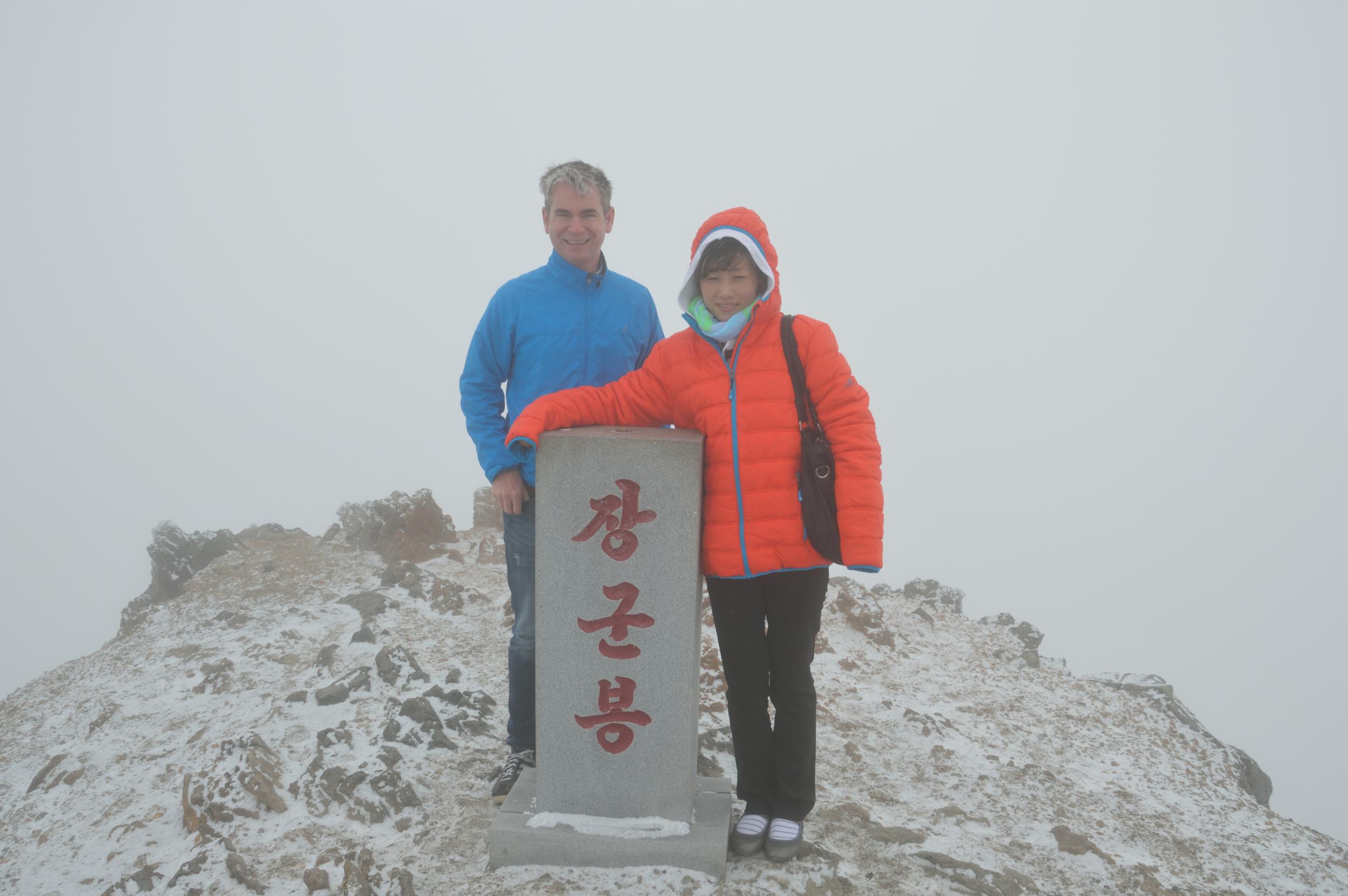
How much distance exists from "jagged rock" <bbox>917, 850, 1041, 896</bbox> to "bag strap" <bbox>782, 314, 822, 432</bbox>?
2.28 metres

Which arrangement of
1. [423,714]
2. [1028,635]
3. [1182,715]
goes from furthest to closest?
[1028,635], [1182,715], [423,714]

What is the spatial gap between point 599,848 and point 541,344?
2454 mm

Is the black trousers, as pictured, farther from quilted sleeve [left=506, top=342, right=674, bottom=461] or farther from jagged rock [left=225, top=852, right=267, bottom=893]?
jagged rock [left=225, top=852, right=267, bottom=893]

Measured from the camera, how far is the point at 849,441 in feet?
10.9

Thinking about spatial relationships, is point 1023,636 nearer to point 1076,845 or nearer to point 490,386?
point 1076,845

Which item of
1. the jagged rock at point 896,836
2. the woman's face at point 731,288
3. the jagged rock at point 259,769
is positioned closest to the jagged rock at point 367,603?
the jagged rock at point 259,769

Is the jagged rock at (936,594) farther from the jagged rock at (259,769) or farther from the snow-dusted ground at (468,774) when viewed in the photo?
the jagged rock at (259,769)

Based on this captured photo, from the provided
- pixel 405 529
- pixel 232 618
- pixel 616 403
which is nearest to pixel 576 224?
pixel 616 403

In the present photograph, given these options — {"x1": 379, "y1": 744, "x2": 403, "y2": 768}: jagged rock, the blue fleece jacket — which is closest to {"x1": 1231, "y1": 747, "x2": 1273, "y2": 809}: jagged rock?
the blue fleece jacket

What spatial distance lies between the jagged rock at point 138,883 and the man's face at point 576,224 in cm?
363

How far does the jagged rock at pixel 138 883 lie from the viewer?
12.1 feet

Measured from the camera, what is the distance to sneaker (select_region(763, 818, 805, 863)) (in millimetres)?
3680

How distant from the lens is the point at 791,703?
3.58 m

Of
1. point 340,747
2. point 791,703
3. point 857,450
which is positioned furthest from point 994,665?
point 340,747
